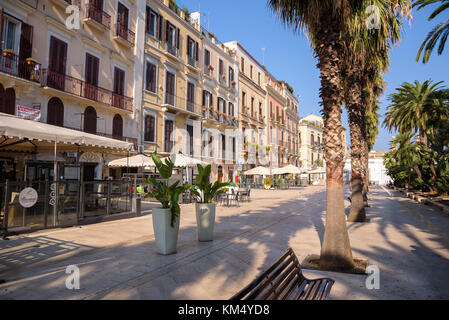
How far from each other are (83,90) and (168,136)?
7.98 metres

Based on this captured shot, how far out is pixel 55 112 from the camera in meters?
14.6

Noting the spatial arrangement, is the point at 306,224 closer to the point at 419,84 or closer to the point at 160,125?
the point at 160,125

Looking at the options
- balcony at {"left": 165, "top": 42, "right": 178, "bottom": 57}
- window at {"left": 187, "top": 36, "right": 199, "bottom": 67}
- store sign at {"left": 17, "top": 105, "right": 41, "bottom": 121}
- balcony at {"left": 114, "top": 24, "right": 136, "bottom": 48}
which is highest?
window at {"left": 187, "top": 36, "right": 199, "bottom": 67}

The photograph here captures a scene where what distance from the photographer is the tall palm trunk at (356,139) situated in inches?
406

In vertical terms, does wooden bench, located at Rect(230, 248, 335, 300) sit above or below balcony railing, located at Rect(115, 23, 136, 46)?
below

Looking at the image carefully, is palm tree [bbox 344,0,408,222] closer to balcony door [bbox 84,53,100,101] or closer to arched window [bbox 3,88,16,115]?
balcony door [bbox 84,53,100,101]

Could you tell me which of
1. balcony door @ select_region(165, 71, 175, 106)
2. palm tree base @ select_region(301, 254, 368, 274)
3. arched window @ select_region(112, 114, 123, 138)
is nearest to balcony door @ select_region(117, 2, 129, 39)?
balcony door @ select_region(165, 71, 175, 106)

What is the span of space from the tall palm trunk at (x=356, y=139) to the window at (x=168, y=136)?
48.9 ft

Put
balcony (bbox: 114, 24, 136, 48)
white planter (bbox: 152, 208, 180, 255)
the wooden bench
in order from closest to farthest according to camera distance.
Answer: the wooden bench < white planter (bbox: 152, 208, 180, 255) < balcony (bbox: 114, 24, 136, 48)

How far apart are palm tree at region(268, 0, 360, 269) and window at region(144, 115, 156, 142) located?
16349mm

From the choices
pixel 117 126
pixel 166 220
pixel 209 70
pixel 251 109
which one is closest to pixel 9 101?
pixel 117 126

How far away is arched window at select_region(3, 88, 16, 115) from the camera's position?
12.6 metres

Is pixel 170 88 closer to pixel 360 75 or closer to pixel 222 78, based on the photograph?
pixel 222 78

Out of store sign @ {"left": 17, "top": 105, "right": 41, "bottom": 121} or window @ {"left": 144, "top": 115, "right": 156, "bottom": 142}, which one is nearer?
store sign @ {"left": 17, "top": 105, "right": 41, "bottom": 121}
